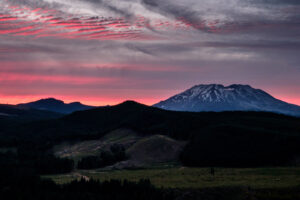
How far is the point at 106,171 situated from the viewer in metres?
198

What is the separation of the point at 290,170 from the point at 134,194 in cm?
7895

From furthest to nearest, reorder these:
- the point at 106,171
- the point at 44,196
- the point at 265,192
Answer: the point at 106,171 → the point at 44,196 → the point at 265,192

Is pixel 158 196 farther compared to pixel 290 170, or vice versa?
pixel 290 170

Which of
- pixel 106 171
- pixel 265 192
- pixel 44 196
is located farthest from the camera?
pixel 106 171

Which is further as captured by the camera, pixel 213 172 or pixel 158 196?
pixel 213 172

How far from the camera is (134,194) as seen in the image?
12950 cm

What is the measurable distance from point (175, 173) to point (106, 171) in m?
44.4

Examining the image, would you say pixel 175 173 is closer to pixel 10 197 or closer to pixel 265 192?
pixel 265 192

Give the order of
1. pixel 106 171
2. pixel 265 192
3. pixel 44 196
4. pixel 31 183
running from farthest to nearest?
pixel 106 171, pixel 31 183, pixel 44 196, pixel 265 192

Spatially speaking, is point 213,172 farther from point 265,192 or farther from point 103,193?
point 103,193

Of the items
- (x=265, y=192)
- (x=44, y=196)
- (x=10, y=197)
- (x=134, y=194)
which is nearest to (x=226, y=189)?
(x=265, y=192)

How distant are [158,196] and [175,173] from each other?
2012 inches

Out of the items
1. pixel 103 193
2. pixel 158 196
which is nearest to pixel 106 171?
pixel 103 193

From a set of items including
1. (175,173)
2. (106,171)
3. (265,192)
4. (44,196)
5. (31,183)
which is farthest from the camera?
(106,171)
